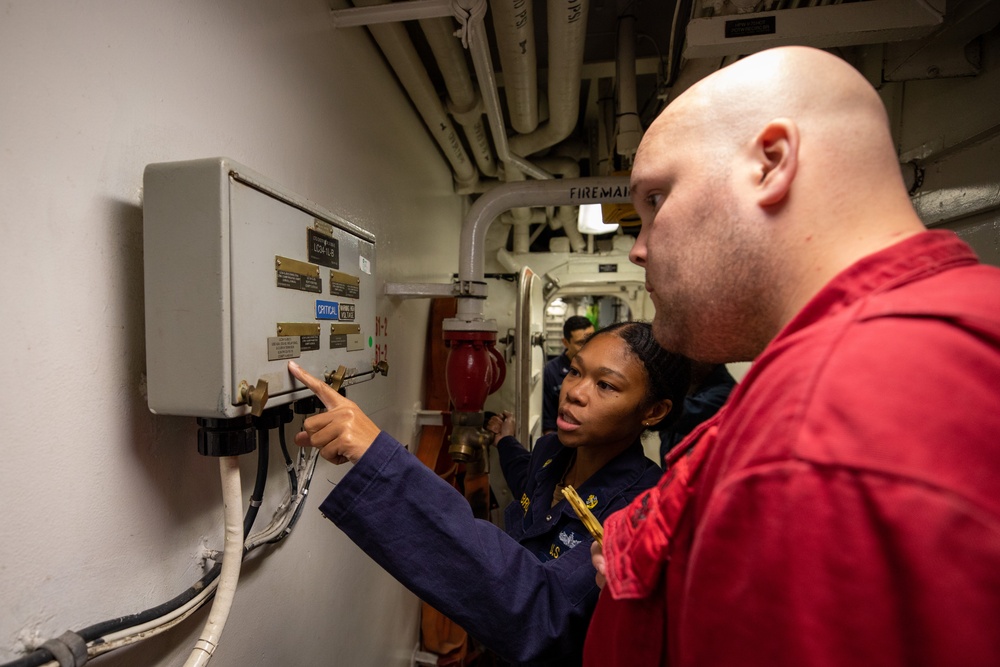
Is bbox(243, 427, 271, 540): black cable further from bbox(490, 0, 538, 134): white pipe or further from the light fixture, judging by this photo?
the light fixture

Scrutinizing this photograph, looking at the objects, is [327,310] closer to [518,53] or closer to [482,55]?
[482,55]

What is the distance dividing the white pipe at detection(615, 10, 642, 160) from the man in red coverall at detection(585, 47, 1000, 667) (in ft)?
3.83

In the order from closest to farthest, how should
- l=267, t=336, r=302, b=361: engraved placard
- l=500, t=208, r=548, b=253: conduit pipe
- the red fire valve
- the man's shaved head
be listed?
the man's shaved head, l=267, t=336, r=302, b=361: engraved placard, the red fire valve, l=500, t=208, r=548, b=253: conduit pipe

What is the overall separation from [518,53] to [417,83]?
1.17ft

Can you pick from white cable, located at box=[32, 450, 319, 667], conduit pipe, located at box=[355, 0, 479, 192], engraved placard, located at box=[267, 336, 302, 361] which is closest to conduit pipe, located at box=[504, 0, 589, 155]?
conduit pipe, located at box=[355, 0, 479, 192]

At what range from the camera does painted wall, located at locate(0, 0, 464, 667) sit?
447mm

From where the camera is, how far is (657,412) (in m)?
1.10

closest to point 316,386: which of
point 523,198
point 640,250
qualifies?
point 640,250

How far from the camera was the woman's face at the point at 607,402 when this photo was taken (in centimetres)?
102

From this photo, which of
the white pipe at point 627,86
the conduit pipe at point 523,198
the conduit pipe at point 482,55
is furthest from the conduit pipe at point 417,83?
the white pipe at point 627,86

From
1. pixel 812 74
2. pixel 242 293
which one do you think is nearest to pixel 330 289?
pixel 242 293

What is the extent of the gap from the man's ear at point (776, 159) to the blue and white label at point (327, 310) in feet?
2.12

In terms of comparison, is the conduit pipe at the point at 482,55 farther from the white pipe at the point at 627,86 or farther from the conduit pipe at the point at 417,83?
the white pipe at the point at 627,86

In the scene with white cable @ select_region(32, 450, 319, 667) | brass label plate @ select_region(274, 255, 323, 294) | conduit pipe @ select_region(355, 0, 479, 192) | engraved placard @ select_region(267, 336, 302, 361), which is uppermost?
conduit pipe @ select_region(355, 0, 479, 192)
